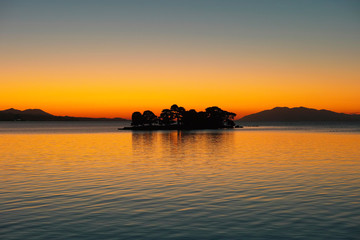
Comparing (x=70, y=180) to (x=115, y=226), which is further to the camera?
(x=70, y=180)

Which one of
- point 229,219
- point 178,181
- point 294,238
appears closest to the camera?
point 294,238

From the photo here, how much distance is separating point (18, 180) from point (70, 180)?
491 centimetres

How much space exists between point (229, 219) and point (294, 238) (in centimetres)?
392

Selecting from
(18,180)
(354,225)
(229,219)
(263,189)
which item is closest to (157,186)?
(263,189)

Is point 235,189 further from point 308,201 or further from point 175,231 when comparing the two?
point 175,231

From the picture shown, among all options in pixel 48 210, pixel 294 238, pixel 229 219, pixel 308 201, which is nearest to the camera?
pixel 294 238

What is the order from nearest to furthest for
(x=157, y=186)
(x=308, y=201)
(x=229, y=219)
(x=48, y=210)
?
(x=229, y=219), (x=48, y=210), (x=308, y=201), (x=157, y=186)

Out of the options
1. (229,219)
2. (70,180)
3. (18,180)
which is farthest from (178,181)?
(18,180)

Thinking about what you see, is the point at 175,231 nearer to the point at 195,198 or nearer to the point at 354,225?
the point at 195,198

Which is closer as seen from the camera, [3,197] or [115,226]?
[115,226]

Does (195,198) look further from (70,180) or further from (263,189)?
(70,180)

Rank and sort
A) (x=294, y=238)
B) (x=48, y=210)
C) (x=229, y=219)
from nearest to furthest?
(x=294, y=238), (x=229, y=219), (x=48, y=210)

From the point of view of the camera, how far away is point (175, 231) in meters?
16.4

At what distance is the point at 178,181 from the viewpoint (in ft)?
101
